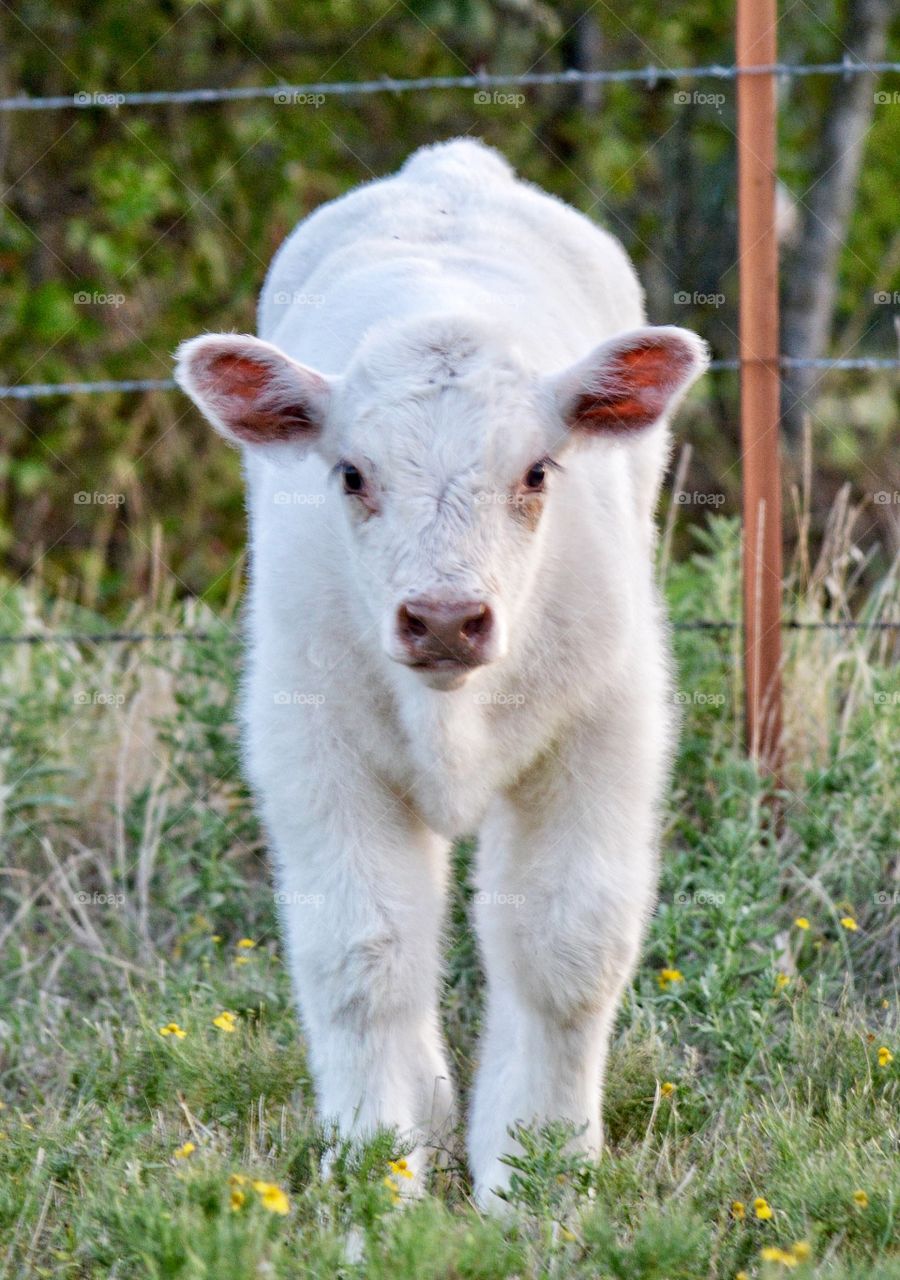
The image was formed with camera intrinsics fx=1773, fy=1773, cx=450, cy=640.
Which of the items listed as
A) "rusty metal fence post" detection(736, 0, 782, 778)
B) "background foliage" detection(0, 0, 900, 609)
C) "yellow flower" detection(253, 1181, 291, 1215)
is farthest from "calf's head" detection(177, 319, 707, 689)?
"background foliage" detection(0, 0, 900, 609)

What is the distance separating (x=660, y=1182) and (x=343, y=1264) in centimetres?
84

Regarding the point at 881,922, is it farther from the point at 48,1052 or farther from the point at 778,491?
the point at 48,1052

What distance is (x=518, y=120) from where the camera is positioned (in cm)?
963

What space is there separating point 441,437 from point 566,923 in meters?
1.00

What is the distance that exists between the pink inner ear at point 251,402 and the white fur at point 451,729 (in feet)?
0.04

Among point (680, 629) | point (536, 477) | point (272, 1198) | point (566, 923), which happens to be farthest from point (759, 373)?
point (272, 1198)

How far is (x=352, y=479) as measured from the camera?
10.9ft

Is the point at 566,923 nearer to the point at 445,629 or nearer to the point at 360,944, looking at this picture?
the point at 360,944

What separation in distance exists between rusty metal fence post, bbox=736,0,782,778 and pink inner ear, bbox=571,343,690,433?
1469 mm

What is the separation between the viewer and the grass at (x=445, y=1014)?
9.31ft

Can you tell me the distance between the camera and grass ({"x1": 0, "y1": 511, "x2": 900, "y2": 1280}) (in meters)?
2.84

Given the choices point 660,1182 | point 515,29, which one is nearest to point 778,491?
point 660,1182

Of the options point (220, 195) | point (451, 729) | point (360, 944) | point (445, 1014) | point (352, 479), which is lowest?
point (445, 1014)

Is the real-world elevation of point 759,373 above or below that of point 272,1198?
above
